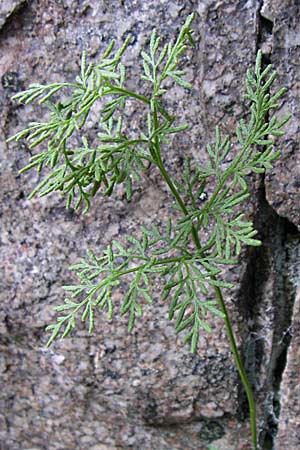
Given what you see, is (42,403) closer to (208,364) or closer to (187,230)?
(208,364)

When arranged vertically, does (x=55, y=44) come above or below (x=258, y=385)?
above

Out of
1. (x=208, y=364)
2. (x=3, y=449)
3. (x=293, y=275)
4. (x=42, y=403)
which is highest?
(x=293, y=275)

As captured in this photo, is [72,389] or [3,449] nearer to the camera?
[72,389]

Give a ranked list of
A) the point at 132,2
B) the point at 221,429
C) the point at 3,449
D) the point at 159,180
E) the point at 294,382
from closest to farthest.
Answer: the point at 132,2, the point at 159,180, the point at 294,382, the point at 221,429, the point at 3,449

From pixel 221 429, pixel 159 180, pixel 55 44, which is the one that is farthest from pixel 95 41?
pixel 221 429

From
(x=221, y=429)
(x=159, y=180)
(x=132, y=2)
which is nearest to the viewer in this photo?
(x=132, y=2)

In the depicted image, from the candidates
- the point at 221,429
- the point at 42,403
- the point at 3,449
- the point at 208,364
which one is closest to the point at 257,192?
the point at 208,364
